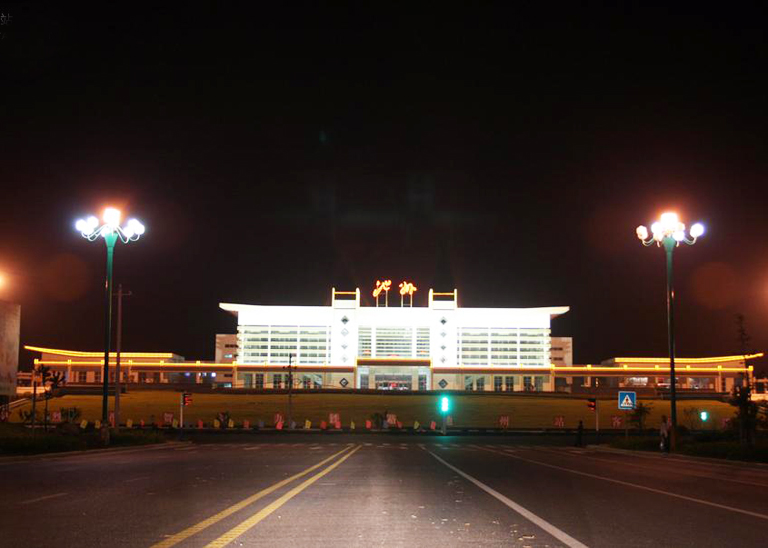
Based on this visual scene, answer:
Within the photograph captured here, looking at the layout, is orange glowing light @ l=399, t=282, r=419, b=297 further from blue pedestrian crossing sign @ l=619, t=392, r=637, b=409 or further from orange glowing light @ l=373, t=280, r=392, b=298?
blue pedestrian crossing sign @ l=619, t=392, r=637, b=409

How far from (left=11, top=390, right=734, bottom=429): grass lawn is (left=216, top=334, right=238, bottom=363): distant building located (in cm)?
4933

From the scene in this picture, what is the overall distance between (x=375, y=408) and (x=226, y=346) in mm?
73338

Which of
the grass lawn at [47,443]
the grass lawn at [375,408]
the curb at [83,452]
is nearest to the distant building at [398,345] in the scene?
the grass lawn at [375,408]

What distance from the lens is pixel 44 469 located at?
2122 cm

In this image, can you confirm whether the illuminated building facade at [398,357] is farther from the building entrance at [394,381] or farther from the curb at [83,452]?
the curb at [83,452]

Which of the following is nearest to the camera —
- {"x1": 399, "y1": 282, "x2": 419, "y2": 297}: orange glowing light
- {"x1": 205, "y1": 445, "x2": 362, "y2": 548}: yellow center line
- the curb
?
{"x1": 205, "y1": 445, "x2": 362, "y2": 548}: yellow center line

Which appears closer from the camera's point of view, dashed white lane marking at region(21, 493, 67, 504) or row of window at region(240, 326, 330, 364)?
dashed white lane marking at region(21, 493, 67, 504)

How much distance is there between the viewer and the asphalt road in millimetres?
9031

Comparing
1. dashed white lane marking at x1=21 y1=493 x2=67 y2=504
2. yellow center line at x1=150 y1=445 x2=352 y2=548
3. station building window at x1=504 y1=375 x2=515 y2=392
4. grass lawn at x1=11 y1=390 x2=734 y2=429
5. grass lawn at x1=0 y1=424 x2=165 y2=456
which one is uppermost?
yellow center line at x1=150 y1=445 x2=352 y2=548

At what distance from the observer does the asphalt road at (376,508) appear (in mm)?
9031

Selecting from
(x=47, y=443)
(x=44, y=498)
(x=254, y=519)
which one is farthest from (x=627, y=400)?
(x=254, y=519)

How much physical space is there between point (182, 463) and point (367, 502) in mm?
12400

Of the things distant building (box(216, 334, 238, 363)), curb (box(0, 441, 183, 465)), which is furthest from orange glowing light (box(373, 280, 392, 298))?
curb (box(0, 441, 183, 465))

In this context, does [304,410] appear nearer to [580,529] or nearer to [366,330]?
[366,330]
